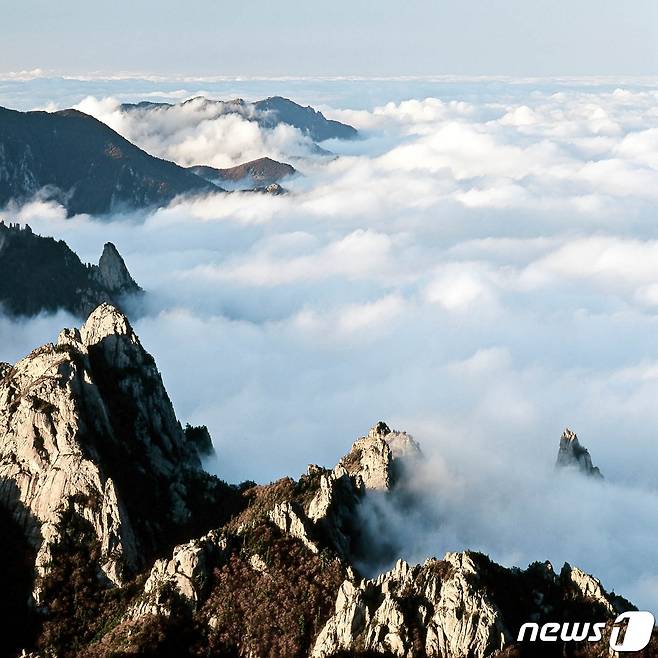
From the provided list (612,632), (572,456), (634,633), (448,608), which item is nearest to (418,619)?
(448,608)

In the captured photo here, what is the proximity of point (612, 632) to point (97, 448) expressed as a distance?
200ft

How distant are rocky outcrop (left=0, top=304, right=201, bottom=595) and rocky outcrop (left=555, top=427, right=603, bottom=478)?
273 ft

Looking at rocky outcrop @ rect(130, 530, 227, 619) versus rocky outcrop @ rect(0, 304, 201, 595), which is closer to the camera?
rocky outcrop @ rect(130, 530, 227, 619)

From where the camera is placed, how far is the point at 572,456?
161625mm

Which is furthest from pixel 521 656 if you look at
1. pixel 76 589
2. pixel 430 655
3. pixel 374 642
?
pixel 76 589

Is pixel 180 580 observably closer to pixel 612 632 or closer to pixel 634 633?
pixel 612 632

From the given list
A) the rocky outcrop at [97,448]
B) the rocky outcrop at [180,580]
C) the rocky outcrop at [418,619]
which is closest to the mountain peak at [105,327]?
the rocky outcrop at [97,448]

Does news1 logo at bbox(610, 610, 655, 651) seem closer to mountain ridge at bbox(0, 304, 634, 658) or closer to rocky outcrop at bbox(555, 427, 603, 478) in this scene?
mountain ridge at bbox(0, 304, 634, 658)

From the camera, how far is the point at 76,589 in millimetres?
77438

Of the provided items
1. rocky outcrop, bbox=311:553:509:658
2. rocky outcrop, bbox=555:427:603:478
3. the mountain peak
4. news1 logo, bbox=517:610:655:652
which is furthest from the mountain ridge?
rocky outcrop, bbox=555:427:603:478

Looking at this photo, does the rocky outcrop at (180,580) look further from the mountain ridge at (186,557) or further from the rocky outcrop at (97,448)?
the rocky outcrop at (97,448)

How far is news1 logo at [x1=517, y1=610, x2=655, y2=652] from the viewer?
61625mm

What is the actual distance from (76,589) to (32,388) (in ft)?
87.1

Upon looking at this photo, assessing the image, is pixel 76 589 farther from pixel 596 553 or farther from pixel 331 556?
pixel 596 553
